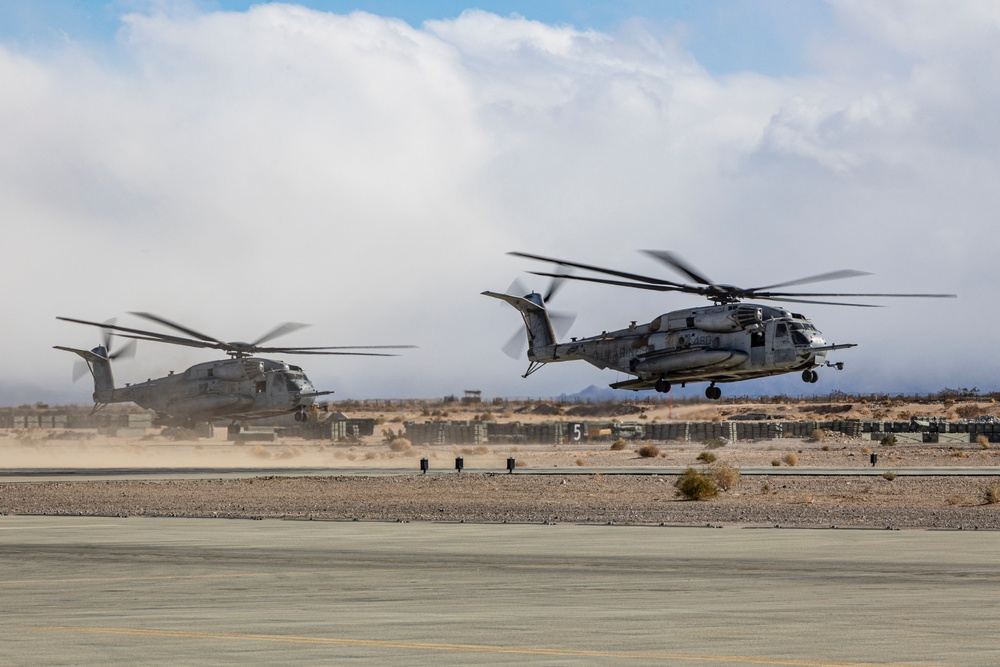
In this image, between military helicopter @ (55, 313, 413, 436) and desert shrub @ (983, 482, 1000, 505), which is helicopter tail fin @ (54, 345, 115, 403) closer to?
military helicopter @ (55, 313, 413, 436)

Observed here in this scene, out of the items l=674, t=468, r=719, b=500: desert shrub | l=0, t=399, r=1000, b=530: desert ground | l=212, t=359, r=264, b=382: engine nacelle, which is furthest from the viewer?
l=212, t=359, r=264, b=382: engine nacelle

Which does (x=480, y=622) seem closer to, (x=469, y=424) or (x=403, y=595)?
(x=403, y=595)

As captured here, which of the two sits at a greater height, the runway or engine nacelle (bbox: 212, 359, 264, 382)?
engine nacelle (bbox: 212, 359, 264, 382)

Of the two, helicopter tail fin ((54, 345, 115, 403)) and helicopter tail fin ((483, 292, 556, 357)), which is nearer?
helicopter tail fin ((483, 292, 556, 357))

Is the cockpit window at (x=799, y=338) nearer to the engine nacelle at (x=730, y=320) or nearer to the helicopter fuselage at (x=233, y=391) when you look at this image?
the engine nacelle at (x=730, y=320)

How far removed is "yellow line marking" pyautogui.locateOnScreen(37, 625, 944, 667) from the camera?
11789 mm

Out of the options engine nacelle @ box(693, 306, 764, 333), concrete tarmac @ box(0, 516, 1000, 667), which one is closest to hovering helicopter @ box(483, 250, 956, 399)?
engine nacelle @ box(693, 306, 764, 333)

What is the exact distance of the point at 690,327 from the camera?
55.4 m

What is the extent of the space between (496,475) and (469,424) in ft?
191

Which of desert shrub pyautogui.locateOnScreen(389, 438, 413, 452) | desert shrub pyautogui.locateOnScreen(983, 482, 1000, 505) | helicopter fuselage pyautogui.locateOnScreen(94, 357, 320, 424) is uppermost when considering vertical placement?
helicopter fuselage pyautogui.locateOnScreen(94, 357, 320, 424)

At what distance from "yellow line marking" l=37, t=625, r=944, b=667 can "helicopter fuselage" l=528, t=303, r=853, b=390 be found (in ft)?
132

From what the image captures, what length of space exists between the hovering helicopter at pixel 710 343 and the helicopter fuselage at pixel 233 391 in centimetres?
1283

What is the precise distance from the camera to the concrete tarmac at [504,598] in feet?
41.1

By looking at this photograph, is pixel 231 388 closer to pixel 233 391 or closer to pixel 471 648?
pixel 233 391
